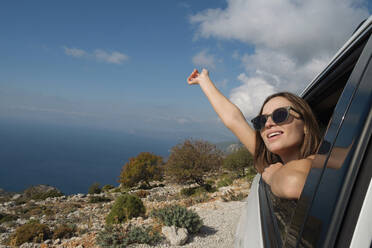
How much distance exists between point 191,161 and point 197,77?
17.5 m

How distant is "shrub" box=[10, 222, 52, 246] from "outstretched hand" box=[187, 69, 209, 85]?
9.26 m

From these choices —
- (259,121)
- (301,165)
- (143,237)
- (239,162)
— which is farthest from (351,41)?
(239,162)

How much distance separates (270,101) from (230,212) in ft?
25.3

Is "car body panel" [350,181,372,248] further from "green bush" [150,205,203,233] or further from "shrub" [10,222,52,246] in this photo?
"shrub" [10,222,52,246]

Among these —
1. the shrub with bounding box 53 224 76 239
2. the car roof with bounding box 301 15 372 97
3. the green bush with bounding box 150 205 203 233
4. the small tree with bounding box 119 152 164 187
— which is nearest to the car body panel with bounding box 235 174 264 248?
the car roof with bounding box 301 15 372 97

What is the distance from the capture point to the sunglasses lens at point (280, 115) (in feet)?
4.61

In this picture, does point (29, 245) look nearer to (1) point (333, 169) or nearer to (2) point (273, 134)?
(2) point (273, 134)

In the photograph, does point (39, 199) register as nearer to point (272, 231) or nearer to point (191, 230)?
point (191, 230)

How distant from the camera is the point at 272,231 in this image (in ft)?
3.87

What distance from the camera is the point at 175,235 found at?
5.94m

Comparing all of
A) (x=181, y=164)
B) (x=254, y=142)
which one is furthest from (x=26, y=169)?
(x=254, y=142)

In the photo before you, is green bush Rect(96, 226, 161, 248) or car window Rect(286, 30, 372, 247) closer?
car window Rect(286, 30, 372, 247)

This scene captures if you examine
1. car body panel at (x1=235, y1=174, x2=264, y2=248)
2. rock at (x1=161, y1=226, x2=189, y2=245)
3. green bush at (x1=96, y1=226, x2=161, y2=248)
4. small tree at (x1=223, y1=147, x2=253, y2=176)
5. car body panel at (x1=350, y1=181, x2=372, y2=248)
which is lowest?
green bush at (x1=96, y1=226, x2=161, y2=248)

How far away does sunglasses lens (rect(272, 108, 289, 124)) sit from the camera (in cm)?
141
